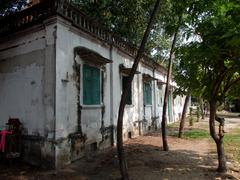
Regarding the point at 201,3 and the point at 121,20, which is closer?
the point at 201,3

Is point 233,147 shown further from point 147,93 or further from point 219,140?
point 147,93

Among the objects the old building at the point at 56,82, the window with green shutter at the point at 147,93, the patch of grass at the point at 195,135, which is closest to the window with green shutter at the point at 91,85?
the old building at the point at 56,82

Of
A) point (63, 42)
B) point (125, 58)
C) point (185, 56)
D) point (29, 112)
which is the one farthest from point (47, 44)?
point (125, 58)

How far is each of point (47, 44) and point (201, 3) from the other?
4.27 m

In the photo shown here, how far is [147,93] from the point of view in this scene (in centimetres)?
1478

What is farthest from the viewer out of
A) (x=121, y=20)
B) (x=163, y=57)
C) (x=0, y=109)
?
(x=163, y=57)

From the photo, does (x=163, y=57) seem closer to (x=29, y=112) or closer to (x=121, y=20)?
(x=121, y=20)

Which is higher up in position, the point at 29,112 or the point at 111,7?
the point at 111,7

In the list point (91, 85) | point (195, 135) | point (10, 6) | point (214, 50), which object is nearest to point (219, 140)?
point (214, 50)

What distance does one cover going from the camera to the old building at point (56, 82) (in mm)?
6848

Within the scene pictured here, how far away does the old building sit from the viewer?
6.85 metres

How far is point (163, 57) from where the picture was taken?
21297mm

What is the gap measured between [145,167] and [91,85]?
11.1 ft

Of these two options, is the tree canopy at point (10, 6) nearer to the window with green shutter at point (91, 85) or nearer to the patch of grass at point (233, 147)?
the window with green shutter at point (91, 85)
